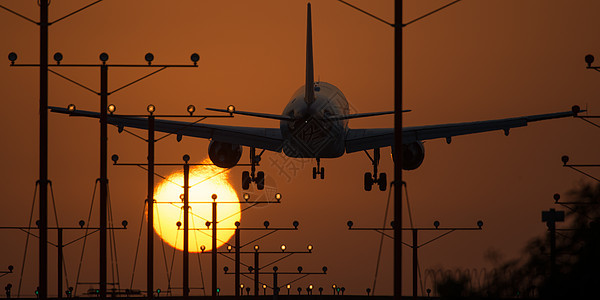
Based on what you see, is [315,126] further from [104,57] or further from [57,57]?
[57,57]

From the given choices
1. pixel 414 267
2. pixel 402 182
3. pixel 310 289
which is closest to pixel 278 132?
pixel 414 267

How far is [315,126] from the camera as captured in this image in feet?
222

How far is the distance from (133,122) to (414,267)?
2035 centimetres

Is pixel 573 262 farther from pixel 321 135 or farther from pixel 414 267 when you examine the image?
pixel 414 267

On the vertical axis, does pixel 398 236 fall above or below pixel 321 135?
below

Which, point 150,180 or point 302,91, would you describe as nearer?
point 150,180

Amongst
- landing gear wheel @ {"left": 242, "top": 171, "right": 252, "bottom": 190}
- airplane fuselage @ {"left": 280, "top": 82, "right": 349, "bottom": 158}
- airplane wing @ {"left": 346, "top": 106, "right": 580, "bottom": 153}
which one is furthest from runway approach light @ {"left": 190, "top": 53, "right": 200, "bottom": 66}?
landing gear wheel @ {"left": 242, "top": 171, "right": 252, "bottom": 190}

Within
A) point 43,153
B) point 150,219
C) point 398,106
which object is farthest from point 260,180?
point 398,106

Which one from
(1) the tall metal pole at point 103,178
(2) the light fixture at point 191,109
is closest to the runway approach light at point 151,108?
(2) the light fixture at point 191,109

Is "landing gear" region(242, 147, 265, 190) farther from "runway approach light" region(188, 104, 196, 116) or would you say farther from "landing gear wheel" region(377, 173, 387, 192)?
"runway approach light" region(188, 104, 196, 116)

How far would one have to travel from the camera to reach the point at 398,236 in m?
34.1

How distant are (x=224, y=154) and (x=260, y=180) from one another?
2.74m

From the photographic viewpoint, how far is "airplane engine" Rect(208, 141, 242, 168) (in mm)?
79125

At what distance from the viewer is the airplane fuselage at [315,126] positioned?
67375 millimetres
